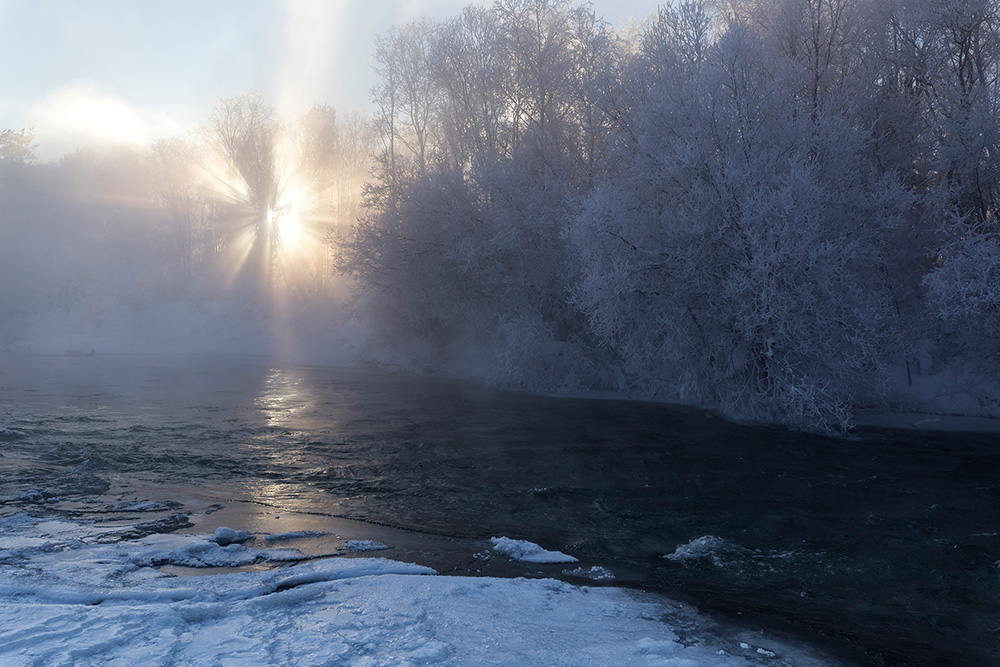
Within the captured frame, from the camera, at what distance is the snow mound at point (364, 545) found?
6.49 metres

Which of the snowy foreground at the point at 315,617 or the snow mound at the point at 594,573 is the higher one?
Answer: the snowy foreground at the point at 315,617

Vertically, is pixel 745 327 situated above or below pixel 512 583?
above

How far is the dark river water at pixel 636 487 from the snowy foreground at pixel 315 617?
0.71 meters

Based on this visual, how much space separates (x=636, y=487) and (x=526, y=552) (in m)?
3.39

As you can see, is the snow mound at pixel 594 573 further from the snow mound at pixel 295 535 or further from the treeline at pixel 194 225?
the treeline at pixel 194 225

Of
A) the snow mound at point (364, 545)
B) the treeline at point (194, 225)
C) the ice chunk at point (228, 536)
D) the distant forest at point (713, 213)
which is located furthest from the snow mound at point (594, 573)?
the treeline at point (194, 225)

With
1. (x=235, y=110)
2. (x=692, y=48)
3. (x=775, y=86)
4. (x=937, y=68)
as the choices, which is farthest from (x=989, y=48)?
(x=235, y=110)

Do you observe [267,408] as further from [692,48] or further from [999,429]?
[999,429]

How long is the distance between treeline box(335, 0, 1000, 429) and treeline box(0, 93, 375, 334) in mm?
16025

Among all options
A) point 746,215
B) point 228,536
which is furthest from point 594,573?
point 746,215

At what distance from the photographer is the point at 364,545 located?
21.5ft

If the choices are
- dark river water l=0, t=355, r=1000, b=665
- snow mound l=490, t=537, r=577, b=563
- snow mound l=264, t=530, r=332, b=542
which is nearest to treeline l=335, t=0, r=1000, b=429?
dark river water l=0, t=355, r=1000, b=665

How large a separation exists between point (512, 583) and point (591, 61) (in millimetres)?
20307

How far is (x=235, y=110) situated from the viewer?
135 ft
